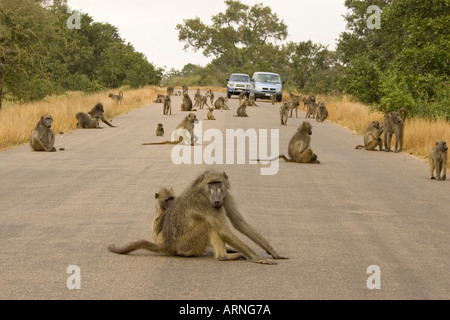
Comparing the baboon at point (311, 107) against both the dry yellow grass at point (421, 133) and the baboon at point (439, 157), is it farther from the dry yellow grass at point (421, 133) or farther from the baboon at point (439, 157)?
the baboon at point (439, 157)

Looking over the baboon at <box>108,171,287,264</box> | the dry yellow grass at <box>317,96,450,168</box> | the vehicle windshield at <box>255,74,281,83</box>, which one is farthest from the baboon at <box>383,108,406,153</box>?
the vehicle windshield at <box>255,74,281,83</box>

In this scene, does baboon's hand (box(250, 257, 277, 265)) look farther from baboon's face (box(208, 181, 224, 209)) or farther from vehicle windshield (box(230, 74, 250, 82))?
vehicle windshield (box(230, 74, 250, 82))

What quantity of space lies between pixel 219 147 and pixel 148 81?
2006 inches

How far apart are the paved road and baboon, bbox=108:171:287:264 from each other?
0.11 metres

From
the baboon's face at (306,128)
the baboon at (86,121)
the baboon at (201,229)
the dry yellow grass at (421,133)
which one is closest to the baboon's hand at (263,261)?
the baboon at (201,229)

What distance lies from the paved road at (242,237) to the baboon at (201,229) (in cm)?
11

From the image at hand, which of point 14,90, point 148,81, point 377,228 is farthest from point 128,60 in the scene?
point 377,228

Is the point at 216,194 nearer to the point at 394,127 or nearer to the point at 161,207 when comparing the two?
the point at 161,207

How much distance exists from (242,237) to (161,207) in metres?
0.99

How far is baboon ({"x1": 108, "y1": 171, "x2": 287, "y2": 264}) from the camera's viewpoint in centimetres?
645

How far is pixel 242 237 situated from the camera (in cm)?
756

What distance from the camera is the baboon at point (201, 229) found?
254 inches

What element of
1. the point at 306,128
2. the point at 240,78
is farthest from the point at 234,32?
the point at 306,128

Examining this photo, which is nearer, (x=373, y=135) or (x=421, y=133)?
(x=373, y=135)
